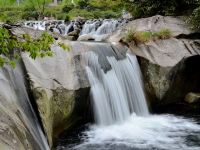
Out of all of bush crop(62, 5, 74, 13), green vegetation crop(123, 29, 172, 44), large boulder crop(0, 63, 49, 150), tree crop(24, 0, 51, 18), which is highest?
bush crop(62, 5, 74, 13)

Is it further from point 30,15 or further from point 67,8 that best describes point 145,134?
point 67,8

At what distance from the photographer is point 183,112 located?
11.4m

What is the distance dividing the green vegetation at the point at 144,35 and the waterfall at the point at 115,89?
2.92ft

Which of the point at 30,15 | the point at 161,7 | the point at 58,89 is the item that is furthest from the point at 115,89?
the point at 30,15

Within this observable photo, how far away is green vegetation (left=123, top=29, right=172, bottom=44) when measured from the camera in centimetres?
1198

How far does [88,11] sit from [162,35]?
2614 cm

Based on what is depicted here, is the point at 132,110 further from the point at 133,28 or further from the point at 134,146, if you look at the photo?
the point at 133,28

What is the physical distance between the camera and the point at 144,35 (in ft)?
39.8

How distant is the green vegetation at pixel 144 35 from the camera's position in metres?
12.0

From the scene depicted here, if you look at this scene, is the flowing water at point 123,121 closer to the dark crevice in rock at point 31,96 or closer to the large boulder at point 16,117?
the dark crevice in rock at point 31,96

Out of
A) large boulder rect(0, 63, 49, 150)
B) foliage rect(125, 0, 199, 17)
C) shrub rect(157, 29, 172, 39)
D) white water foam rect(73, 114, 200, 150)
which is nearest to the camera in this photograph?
large boulder rect(0, 63, 49, 150)

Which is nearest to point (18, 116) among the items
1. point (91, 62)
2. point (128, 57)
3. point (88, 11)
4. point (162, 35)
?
point (91, 62)

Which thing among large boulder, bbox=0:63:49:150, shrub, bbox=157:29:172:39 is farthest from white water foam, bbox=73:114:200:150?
shrub, bbox=157:29:172:39

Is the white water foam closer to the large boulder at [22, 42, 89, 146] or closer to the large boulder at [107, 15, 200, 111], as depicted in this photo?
the large boulder at [22, 42, 89, 146]
